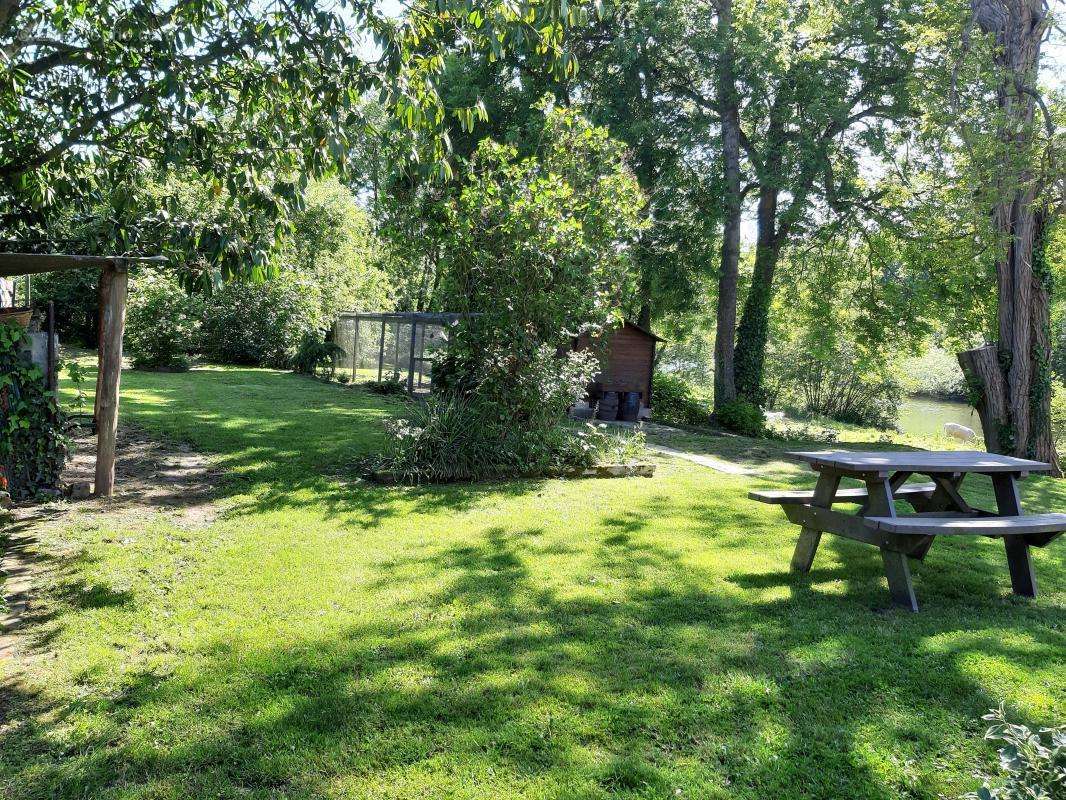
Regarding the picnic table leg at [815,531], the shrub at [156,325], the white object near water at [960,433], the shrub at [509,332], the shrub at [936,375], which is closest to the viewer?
the picnic table leg at [815,531]

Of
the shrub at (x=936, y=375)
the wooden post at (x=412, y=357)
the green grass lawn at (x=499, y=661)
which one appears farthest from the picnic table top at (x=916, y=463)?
the shrub at (x=936, y=375)

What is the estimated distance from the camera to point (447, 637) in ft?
12.6

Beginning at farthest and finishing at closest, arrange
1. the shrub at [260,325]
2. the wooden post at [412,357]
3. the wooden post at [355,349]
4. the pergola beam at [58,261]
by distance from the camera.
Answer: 1. the shrub at [260,325]
2. the wooden post at [355,349]
3. the wooden post at [412,357]
4. the pergola beam at [58,261]

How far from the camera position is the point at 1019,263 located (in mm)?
12836

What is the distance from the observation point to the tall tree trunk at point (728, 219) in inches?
678

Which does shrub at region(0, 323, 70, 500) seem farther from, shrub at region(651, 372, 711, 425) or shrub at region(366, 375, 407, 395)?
shrub at region(651, 372, 711, 425)

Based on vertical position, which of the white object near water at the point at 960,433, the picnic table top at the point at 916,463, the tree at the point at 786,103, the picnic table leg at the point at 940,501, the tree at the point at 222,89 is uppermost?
the tree at the point at 786,103

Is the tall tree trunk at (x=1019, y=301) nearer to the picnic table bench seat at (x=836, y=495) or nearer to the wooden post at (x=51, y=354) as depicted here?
the picnic table bench seat at (x=836, y=495)

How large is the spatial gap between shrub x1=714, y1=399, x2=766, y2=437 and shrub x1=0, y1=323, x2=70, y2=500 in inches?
537

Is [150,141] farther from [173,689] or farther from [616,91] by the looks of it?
[616,91]

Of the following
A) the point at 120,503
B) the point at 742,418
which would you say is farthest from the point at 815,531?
the point at 742,418

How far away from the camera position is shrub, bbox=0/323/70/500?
5320mm

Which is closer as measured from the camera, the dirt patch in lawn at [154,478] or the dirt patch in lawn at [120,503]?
the dirt patch in lawn at [120,503]

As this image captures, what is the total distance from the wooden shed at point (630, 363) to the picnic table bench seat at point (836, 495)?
11801 millimetres
